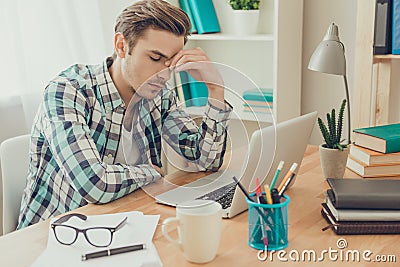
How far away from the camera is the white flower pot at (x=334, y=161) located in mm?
1582

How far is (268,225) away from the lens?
1184 mm

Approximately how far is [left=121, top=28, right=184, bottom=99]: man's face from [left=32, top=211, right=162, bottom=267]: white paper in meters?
0.34

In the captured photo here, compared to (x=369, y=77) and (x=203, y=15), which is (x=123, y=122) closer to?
(x=369, y=77)

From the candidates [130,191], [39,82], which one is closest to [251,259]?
[130,191]

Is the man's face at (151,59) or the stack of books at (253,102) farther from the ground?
the man's face at (151,59)

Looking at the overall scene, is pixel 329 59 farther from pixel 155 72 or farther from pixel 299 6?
pixel 299 6

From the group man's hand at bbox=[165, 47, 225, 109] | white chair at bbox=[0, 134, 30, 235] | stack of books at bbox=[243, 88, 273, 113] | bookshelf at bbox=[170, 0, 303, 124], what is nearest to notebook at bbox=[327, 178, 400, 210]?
stack of books at bbox=[243, 88, 273, 113]

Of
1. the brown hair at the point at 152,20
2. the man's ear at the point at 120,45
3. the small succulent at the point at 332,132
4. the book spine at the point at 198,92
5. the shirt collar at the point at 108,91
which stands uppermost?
the brown hair at the point at 152,20

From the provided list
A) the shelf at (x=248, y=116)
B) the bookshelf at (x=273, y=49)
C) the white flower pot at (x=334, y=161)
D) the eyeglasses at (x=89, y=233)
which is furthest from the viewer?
the bookshelf at (x=273, y=49)

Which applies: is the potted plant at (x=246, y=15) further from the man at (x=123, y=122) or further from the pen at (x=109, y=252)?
the pen at (x=109, y=252)

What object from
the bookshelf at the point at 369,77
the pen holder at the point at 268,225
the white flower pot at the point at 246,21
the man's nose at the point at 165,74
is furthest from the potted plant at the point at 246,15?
the pen holder at the point at 268,225

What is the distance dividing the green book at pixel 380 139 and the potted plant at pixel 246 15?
3.98 ft

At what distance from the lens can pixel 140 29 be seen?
1.63 metres

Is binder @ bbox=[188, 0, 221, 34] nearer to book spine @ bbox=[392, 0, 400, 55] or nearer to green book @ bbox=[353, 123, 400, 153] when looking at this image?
book spine @ bbox=[392, 0, 400, 55]
